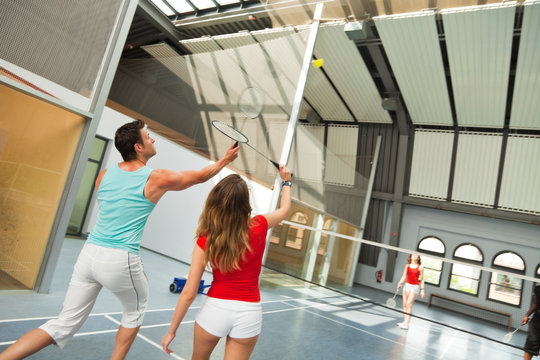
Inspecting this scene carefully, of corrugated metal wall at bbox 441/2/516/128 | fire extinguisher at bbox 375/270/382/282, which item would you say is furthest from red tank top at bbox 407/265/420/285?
fire extinguisher at bbox 375/270/382/282

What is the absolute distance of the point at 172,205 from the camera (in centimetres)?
1060

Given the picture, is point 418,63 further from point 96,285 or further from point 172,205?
point 96,285

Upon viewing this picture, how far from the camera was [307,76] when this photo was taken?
8.31 meters

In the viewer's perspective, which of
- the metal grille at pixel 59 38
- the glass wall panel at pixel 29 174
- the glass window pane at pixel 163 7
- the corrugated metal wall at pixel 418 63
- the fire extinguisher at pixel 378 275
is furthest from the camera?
the fire extinguisher at pixel 378 275

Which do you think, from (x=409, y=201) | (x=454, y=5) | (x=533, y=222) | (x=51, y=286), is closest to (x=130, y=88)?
(x=51, y=286)

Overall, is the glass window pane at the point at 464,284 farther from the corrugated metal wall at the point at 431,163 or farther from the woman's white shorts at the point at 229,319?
the woman's white shorts at the point at 229,319

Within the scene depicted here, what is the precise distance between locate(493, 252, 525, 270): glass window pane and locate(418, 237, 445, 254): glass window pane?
2.14 meters

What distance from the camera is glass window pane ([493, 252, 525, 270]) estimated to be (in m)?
13.8

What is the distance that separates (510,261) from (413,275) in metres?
9.81

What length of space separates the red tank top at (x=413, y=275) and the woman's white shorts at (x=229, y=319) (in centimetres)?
663

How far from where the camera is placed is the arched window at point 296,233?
8867 millimetres

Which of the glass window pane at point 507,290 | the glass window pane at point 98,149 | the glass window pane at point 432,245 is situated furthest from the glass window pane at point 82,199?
the glass window pane at point 432,245

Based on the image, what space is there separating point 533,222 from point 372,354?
12.5 meters

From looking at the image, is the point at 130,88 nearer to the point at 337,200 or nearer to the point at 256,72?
the point at 256,72
